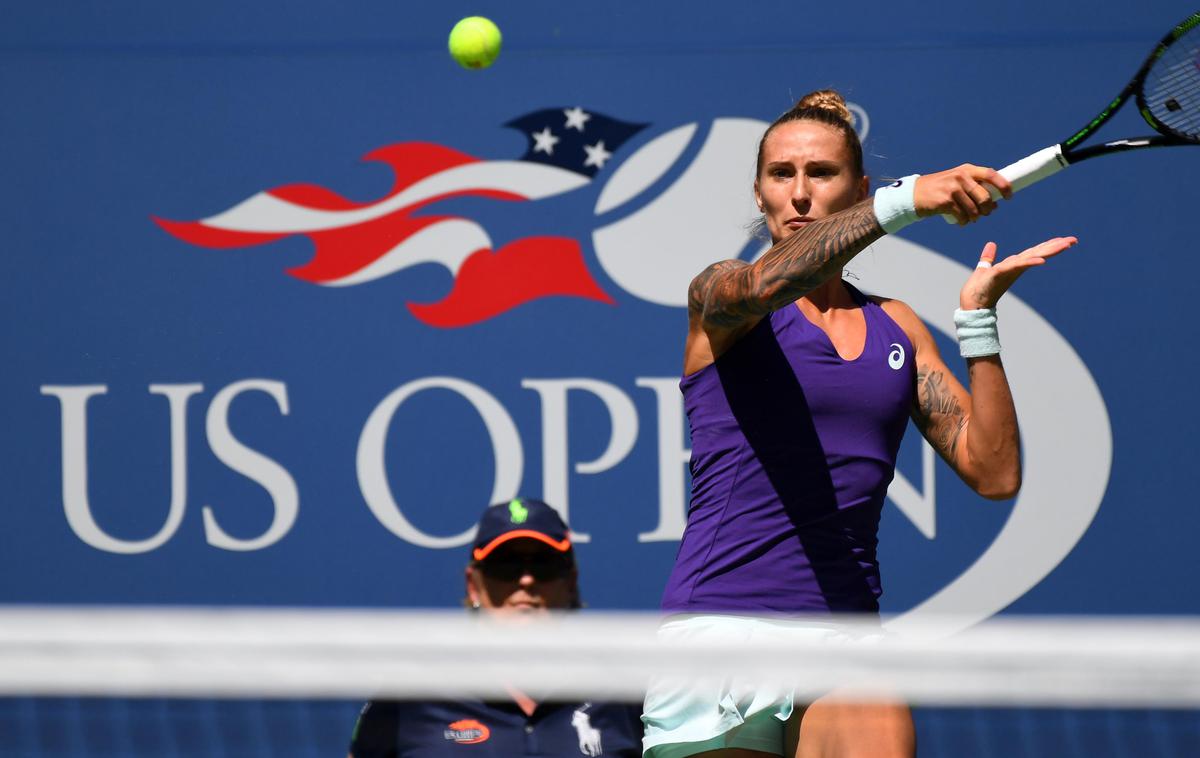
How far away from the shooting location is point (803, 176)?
2.68 m

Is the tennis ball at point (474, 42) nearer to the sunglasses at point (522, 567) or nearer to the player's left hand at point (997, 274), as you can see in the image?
the sunglasses at point (522, 567)

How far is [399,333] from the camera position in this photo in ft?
13.4

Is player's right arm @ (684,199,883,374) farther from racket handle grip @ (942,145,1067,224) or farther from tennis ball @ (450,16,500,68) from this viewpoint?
tennis ball @ (450,16,500,68)

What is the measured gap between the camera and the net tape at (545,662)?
7.25ft

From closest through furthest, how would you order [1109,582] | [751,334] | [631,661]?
[631,661] < [751,334] < [1109,582]

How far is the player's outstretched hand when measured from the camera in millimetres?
2356

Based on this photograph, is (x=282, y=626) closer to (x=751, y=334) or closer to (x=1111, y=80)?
(x=751, y=334)

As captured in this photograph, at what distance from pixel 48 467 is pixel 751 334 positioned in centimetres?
218

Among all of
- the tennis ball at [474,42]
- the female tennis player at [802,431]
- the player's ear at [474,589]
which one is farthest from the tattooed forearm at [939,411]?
the tennis ball at [474,42]

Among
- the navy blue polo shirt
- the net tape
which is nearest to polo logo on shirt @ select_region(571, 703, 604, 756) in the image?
the navy blue polo shirt

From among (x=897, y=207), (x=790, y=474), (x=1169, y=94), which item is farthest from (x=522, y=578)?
(x=1169, y=94)

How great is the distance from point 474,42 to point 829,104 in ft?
4.54

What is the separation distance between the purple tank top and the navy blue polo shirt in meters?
0.46

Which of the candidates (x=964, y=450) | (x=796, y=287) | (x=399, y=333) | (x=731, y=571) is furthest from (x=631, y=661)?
(x=399, y=333)
